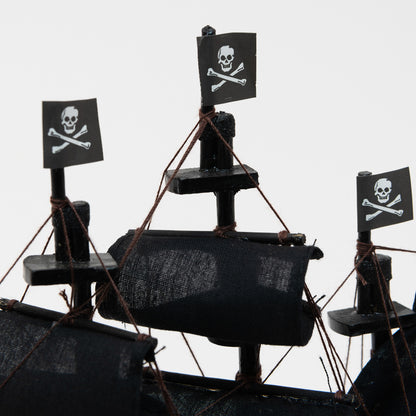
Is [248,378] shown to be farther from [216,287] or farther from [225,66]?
[225,66]

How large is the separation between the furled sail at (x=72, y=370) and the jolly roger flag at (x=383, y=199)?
0.55 m

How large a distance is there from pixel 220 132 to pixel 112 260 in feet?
1.21

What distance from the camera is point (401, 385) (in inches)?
108

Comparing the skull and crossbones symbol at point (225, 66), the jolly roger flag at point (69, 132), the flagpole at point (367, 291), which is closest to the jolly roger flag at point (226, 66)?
the skull and crossbones symbol at point (225, 66)

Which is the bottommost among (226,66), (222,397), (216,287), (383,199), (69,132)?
(222,397)

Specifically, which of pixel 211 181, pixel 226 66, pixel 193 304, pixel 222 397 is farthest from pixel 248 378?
pixel 226 66

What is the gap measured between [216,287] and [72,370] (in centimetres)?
36

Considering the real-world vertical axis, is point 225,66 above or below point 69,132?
above

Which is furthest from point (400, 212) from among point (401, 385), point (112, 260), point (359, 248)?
point (112, 260)

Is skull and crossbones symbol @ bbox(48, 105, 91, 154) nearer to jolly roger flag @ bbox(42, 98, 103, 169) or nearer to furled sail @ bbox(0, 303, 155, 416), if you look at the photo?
jolly roger flag @ bbox(42, 98, 103, 169)

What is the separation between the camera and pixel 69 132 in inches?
99.1

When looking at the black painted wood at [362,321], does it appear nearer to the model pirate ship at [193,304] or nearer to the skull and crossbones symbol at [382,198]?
the model pirate ship at [193,304]

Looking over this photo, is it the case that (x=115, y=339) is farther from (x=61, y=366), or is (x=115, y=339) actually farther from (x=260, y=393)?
(x=260, y=393)

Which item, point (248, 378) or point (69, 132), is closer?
point (69, 132)
